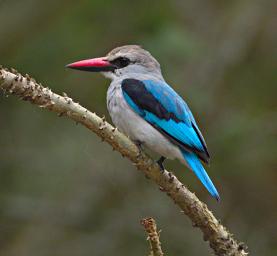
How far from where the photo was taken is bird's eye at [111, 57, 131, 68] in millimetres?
5028

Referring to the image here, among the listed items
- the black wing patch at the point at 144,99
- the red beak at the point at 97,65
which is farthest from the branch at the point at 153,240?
the red beak at the point at 97,65

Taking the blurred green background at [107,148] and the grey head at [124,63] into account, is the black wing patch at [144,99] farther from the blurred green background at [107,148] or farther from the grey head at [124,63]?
the blurred green background at [107,148]

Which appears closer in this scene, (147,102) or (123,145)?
(123,145)

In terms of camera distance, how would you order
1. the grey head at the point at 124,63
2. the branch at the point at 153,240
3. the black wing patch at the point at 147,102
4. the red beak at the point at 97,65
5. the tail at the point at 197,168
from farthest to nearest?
the grey head at the point at 124,63
the red beak at the point at 97,65
the black wing patch at the point at 147,102
the tail at the point at 197,168
the branch at the point at 153,240

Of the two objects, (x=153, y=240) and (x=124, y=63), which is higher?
(x=124, y=63)

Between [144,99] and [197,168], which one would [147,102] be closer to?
[144,99]

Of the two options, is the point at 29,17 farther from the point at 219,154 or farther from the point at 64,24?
the point at 219,154

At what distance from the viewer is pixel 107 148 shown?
281 inches

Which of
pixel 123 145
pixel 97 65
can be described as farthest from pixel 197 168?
pixel 97 65

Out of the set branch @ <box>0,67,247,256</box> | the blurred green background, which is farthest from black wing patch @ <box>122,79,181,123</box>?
the blurred green background

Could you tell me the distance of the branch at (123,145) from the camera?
10.1 feet

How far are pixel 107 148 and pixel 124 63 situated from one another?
2.17m

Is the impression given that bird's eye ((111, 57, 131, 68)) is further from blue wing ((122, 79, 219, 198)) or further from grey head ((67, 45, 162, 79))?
blue wing ((122, 79, 219, 198))

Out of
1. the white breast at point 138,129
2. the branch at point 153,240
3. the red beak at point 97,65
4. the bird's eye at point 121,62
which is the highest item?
the bird's eye at point 121,62
